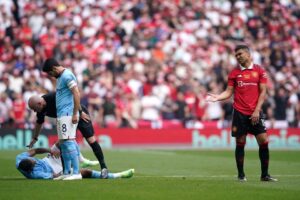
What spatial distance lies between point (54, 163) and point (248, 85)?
12.9 ft

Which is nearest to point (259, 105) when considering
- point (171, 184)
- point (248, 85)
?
point (248, 85)

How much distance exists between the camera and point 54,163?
51.4 feet

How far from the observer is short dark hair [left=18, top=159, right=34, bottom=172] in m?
15.3

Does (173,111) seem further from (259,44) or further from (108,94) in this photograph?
(259,44)

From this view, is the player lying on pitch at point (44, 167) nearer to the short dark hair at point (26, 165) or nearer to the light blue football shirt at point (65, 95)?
the short dark hair at point (26, 165)

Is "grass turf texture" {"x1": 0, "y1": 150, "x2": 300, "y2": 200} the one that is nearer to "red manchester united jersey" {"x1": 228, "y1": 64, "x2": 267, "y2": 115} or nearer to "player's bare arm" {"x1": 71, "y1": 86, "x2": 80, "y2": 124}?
→ "player's bare arm" {"x1": 71, "y1": 86, "x2": 80, "y2": 124}

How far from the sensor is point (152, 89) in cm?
3097

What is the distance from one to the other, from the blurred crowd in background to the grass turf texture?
26.4 feet

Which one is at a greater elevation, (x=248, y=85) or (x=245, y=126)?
(x=248, y=85)

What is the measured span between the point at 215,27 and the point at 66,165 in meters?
21.2

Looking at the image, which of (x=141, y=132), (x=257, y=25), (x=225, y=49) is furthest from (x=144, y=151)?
(x=257, y=25)

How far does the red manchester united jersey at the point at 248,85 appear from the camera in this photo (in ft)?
49.0

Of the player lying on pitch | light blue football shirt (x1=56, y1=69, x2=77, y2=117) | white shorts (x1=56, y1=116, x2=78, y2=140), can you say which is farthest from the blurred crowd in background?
white shorts (x1=56, y1=116, x2=78, y2=140)

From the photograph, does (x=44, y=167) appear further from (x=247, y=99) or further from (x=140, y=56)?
(x=140, y=56)
